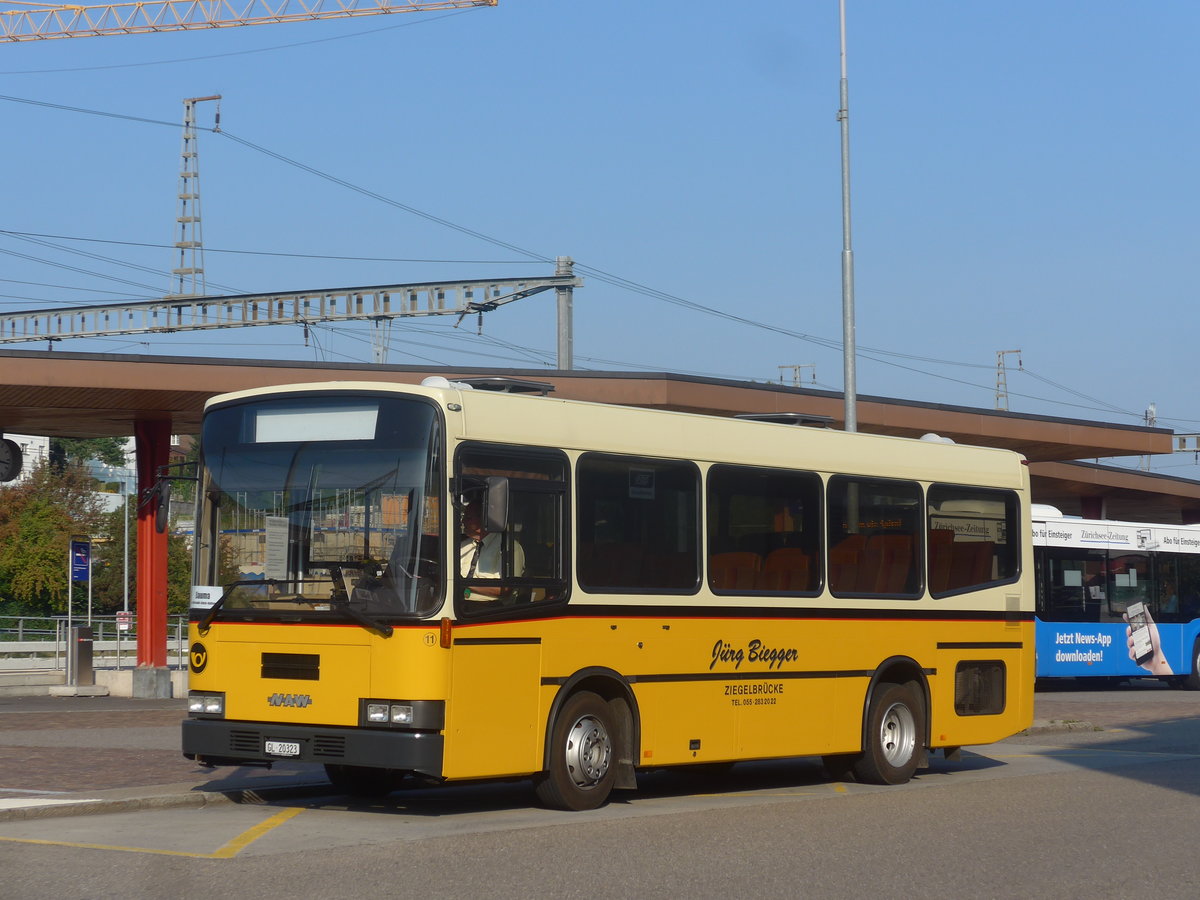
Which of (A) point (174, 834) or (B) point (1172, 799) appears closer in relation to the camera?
(A) point (174, 834)

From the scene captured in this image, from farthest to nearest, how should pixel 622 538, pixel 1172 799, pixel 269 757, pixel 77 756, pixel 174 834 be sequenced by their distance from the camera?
pixel 77 756 < pixel 1172 799 < pixel 622 538 < pixel 269 757 < pixel 174 834

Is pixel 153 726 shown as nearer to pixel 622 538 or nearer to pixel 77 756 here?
pixel 77 756

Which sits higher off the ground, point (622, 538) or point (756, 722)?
point (622, 538)

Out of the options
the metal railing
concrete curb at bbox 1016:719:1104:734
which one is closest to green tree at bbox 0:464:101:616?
the metal railing

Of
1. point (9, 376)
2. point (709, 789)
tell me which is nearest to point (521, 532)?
point (709, 789)

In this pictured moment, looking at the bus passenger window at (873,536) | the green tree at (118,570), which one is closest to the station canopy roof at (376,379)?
the bus passenger window at (873,536)

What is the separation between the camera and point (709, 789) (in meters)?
14.5

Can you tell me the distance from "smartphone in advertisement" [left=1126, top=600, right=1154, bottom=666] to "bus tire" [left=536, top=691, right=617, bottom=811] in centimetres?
2100

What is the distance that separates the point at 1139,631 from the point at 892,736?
17817mm

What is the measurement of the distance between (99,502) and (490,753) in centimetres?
6893

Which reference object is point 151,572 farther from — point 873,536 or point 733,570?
point 733,570

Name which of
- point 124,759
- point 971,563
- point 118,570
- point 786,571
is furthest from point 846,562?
point 118,570

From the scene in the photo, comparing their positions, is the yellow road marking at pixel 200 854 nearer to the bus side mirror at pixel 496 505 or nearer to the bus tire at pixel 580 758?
the bus tire at pixel 580 758

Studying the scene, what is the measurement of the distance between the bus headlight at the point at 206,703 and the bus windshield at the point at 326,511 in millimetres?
609
